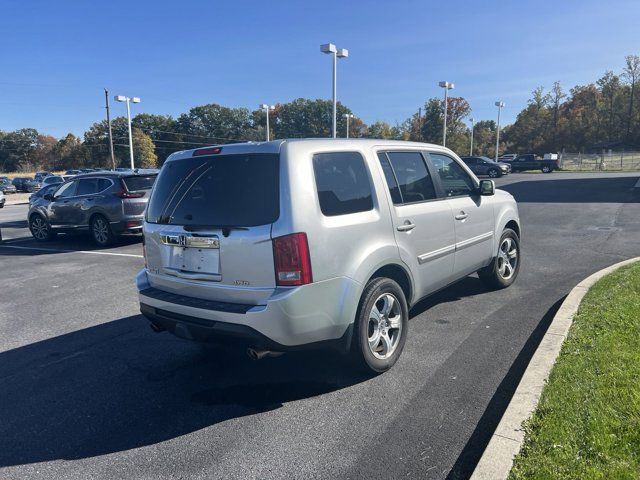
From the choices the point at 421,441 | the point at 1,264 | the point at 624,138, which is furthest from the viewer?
the point at 624,138

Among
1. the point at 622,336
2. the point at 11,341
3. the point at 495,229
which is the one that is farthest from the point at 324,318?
the point at 11,341

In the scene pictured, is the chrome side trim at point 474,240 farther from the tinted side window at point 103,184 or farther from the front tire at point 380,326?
the tinted side window at point 103,184

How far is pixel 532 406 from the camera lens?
3.17m

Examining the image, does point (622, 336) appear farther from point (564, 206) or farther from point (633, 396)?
point (564, 206)

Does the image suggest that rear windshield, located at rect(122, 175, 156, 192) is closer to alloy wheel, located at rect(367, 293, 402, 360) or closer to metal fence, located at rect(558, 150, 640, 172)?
alloy wheel, located at rect(367, 293, 402, 360)

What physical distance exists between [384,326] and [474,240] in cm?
192

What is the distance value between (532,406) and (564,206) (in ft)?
48.1

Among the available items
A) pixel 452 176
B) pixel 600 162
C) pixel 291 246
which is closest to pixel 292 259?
pixel 291 246

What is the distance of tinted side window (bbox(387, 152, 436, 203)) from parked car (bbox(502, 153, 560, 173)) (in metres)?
44.9

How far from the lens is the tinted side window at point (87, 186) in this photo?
11.3m

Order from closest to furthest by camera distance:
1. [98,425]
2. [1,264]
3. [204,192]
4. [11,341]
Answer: [98,425] → [204,192] → [11,341] → [1,264]

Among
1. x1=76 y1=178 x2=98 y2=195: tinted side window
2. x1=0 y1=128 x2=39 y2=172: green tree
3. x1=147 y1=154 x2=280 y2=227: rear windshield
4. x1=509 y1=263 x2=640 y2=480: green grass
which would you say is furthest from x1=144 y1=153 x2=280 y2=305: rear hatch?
x1=0 y1=128 x2=39 y2=172: green tree

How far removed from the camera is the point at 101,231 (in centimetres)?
1117

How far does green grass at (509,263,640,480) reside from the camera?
2535 millimetres
